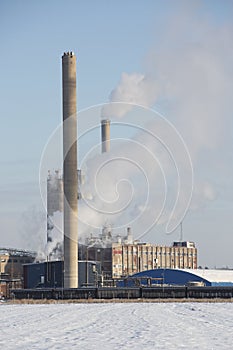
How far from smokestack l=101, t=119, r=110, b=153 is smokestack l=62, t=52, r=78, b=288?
2183 cm

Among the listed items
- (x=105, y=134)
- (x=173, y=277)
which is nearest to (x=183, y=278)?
(x=173, y=277)

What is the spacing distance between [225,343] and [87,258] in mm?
78377

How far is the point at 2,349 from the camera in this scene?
59.2ft

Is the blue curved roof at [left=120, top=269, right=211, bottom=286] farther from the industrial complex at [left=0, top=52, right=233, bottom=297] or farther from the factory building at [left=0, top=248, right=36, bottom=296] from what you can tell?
the factory building at [left=0, top=248, right=36, bottom=296]

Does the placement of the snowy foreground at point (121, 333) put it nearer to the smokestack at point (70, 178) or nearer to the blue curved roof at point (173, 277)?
the smokestack at point (70, 178)

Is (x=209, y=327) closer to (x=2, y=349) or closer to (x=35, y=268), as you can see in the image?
(x=2, y=349)

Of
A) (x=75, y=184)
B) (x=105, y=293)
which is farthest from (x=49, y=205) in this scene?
(x=105, y=293)

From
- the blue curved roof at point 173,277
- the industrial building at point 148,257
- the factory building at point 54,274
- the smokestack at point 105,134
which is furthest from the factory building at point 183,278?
the smokestack at point 105,134

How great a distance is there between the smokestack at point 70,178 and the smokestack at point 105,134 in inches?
859

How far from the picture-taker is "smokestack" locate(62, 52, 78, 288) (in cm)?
8088

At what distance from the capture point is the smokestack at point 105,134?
10469 centimetres

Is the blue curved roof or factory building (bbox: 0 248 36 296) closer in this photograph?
the blue curved roof

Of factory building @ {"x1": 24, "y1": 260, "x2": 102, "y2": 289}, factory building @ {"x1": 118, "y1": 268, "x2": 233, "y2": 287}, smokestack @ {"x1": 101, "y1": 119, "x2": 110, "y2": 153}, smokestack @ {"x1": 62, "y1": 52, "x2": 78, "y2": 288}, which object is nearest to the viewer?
smokestack @ {"x1": 62, "y1": 52, "x2": 78, "y2": 288}

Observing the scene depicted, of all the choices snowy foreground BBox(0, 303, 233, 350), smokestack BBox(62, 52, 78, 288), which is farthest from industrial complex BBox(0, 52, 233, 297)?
snowy foreground BBox(0, 303, 233, 350)
